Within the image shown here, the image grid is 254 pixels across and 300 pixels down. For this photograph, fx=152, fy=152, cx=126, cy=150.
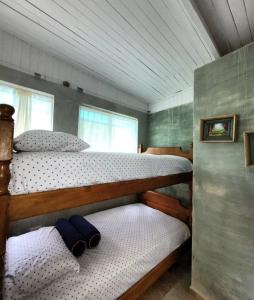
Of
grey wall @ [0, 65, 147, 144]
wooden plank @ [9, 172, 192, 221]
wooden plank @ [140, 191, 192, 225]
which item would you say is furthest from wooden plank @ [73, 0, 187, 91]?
wooden plank @ [140, 191, 192, 225]

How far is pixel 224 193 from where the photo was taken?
1410mm

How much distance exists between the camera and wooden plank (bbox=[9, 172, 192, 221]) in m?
0.84

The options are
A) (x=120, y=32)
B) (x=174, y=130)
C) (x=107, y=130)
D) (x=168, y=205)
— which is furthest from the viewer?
(x=174, y=130)

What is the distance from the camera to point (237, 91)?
131cm

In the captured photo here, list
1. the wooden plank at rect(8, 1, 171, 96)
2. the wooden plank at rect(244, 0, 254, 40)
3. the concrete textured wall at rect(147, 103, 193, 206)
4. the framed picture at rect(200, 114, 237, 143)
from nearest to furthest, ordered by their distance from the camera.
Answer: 1. the wooden plank at rect(244, 0, 254, 40)
2. the framed picture at rect(200, 114, 237, 143)
3. the wooden plank at rect(8, 1, 171, 96)
4. the concrete textured wall at rect(147, 103, 193, 206)

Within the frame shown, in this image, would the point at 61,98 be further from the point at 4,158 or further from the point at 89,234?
the point at 89,234

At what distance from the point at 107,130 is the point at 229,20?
A: 2.06 m

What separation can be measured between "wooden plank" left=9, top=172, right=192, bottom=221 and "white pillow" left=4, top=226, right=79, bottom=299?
37 cm

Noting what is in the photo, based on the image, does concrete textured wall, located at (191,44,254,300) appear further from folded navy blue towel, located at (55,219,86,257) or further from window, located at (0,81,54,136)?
window, located at (0,81,54,136)

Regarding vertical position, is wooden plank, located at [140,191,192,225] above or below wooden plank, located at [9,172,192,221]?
below

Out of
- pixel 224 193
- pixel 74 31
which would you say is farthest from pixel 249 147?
pixel 74 31

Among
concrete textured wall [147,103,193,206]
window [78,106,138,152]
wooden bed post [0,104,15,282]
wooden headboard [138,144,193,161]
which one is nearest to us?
wooden bed post [0,104,15,282]

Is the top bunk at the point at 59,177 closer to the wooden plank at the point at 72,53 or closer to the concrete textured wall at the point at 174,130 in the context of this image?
the concrete textured wall at the point at 174,130

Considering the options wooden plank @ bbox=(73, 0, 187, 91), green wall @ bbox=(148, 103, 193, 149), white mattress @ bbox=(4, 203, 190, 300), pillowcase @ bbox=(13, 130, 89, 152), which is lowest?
white mattress @ bbox=(4, 203, 190, 300)
